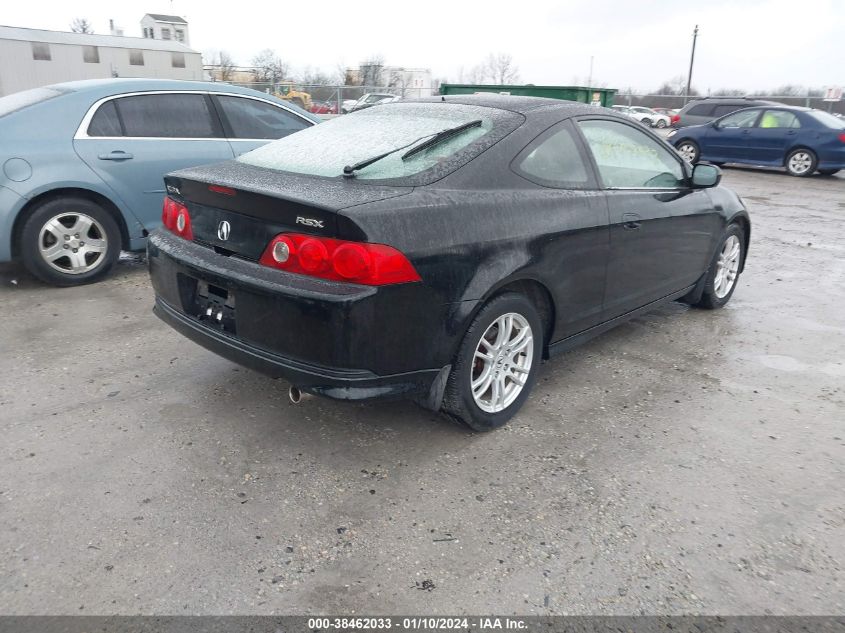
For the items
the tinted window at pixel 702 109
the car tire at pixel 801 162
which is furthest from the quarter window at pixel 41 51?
the car tire at pixel 801 162

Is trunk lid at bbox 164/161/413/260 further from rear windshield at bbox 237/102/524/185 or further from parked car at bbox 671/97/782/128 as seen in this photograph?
parked car at bbox 671/97/782/128

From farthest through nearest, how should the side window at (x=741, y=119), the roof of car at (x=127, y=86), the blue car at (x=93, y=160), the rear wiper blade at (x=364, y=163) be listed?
the side window at (x=741, y=119) < the roof of car at (x=127, y=86) < the blue car at (x=93, y=160) < the rear wiper blade at (x=364, y=163)

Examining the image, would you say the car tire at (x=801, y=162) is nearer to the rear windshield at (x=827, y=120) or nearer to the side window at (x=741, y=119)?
the rear windshield at (x=827, y=120)

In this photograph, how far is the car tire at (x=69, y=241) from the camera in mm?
4992

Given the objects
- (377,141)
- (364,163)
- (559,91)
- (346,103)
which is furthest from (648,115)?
(364,163)

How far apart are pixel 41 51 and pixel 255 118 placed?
141 ft

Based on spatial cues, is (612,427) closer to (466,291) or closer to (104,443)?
(466,291)

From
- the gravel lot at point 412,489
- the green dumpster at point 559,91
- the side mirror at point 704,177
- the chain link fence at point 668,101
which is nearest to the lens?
the gravel lot at point 412,489

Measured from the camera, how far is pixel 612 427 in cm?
338

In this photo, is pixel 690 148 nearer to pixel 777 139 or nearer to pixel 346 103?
pixel 777 139

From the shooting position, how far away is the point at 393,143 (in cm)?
328

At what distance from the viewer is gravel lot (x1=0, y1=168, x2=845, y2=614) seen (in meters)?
2.24

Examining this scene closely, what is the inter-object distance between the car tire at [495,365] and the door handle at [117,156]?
3.70 m

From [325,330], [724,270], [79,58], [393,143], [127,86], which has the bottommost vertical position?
[724,270]
